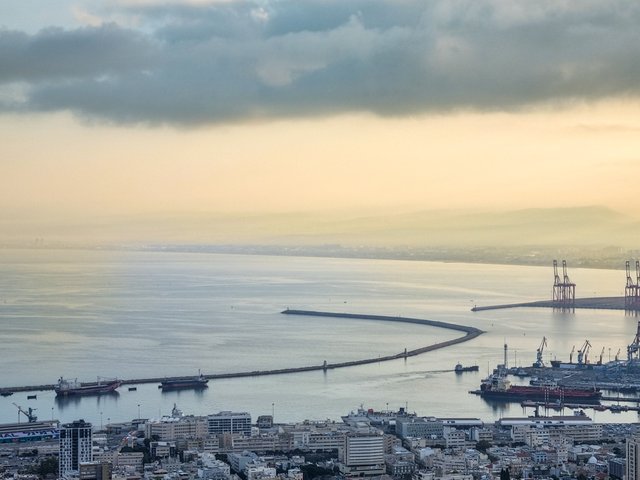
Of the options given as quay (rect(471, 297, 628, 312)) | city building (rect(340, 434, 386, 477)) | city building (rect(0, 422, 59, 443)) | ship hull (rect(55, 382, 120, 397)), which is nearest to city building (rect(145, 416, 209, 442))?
city building (rect(0, 422, 59, 443))

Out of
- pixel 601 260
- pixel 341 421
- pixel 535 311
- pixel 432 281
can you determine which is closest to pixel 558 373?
pixel 341 421

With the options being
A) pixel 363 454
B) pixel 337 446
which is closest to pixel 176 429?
pixel 337 446

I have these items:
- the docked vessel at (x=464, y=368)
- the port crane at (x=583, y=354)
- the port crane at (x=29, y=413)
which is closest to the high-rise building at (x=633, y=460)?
the port crane at (x=29, y=413)

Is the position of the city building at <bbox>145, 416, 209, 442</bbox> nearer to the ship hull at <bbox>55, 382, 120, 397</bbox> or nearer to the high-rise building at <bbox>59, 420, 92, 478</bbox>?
the high-rise building at <bbox>59, 420, 92, 478</bbox>

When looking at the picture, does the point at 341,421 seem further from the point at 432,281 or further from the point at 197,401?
the point at 432,281

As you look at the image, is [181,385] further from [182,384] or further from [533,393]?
[533,393]

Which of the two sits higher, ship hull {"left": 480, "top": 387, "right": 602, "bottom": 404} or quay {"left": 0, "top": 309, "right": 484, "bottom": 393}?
quay {"left": 0, "top": 309, "right": 484, "bottom": 393}

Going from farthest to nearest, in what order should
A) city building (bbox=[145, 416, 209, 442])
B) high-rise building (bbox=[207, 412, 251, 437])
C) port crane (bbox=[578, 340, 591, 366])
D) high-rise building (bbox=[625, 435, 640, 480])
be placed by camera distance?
port crane (bbox=[578, 340, 591, 366]) < high-rise building (bbox=[207, 412, 251, 437]) < city building (bbox=[145, 416, 209, 442]) < high-rise building (bbox=[625, 435, 640, 480])
